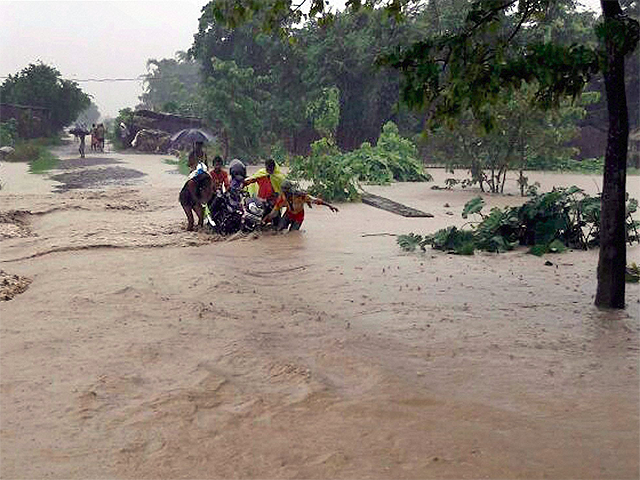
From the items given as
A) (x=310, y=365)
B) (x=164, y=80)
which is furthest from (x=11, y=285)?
(x=164, y=80)

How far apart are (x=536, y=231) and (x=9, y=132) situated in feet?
100

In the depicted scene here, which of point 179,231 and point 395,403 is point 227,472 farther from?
point 179,231

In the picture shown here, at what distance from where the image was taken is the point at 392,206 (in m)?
14.9

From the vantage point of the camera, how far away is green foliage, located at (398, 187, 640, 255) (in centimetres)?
922

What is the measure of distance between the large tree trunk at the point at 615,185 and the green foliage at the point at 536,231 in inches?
113

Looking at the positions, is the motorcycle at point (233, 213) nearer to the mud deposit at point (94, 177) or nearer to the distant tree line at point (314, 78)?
the mud deposit at point (94, 177)

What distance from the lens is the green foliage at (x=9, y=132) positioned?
31.2 m

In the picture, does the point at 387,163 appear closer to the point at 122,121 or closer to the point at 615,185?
the point at 615,185

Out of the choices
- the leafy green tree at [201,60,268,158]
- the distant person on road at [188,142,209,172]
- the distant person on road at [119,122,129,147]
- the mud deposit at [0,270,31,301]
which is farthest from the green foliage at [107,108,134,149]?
the mud deposit at [0,270,31,301]

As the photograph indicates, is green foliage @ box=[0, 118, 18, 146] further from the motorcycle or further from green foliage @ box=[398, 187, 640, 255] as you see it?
green foliage @ box=[398, 187, 640, 255]

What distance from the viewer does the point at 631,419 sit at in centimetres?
396

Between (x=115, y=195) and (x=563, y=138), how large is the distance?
11143mm

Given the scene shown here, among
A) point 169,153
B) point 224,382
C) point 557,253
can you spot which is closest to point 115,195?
point 557,253

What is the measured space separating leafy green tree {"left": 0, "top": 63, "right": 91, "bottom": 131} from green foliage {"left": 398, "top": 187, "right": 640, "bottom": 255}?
36207 mm
